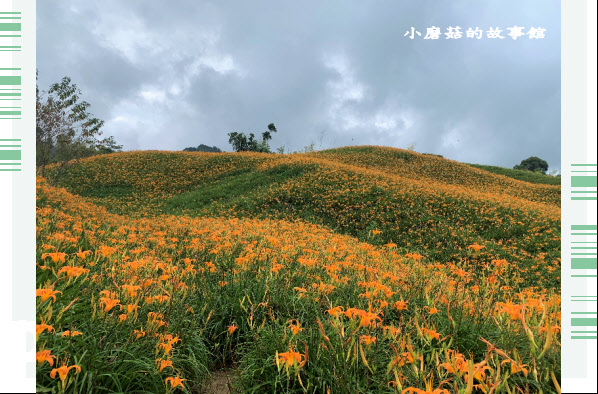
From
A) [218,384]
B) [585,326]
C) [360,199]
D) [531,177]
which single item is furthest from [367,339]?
[531,177]

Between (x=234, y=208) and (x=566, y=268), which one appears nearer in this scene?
(x=566, y=268)

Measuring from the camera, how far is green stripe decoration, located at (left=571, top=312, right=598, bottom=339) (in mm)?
1626

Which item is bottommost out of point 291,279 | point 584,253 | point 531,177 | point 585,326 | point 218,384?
point 218,384

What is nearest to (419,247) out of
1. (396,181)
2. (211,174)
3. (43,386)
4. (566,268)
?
(396,181)

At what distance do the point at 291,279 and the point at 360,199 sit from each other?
12129mm

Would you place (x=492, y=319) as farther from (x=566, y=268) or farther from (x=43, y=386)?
(x=43, y=386)

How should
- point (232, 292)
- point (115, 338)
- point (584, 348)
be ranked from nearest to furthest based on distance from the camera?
point (584, 348)
point (115, 338)
point (232, 292)

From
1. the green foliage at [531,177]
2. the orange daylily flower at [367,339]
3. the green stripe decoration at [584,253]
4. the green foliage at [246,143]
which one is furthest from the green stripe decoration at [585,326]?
the green foliage at [246,143]

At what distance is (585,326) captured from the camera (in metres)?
1.64

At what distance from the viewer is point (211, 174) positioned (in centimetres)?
2325

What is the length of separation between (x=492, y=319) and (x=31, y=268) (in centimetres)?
369

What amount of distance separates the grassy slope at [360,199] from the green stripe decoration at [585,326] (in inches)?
144

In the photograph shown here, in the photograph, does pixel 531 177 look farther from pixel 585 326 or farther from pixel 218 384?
pixel 218 384

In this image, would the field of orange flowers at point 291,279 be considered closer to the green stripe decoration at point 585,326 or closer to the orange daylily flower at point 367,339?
the orange daylily flower at point 367,339
